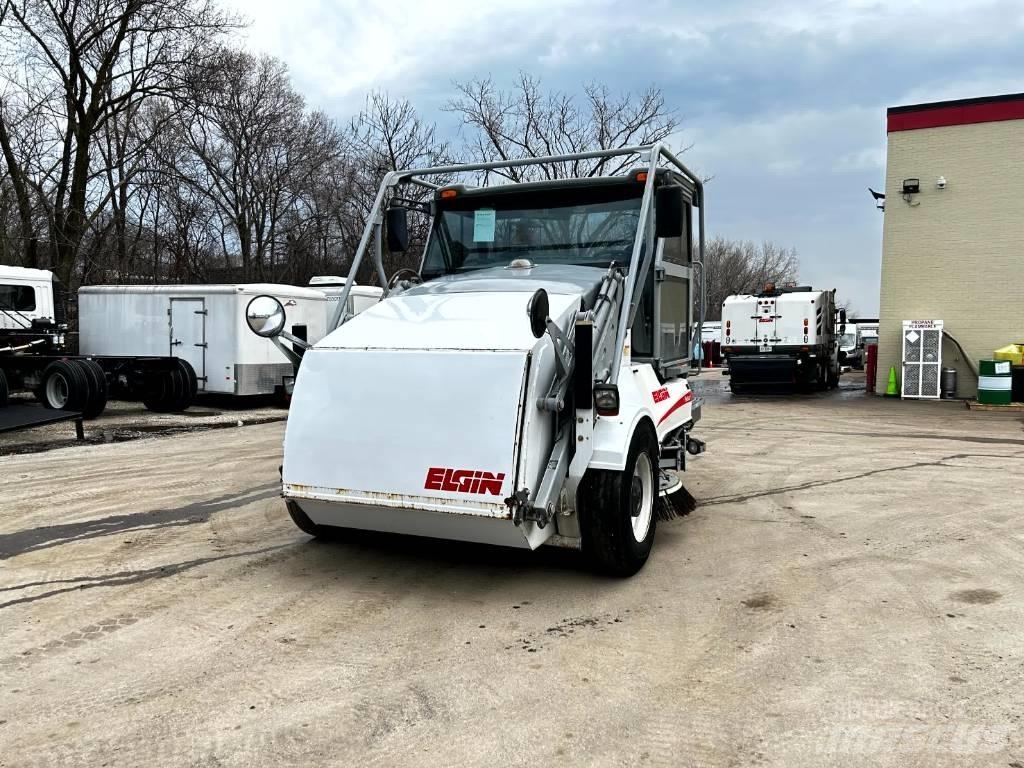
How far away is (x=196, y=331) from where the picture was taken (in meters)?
16.6

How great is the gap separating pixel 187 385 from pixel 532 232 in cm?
1176

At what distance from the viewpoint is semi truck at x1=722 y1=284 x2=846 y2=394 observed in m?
20.7

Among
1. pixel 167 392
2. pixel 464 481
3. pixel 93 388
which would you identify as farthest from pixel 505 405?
pixel 167 392

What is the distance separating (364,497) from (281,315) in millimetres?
1432

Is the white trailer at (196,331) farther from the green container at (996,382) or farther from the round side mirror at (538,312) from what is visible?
the green container at (996,382)

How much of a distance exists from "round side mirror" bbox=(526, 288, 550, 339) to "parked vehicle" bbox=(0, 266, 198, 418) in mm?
11982

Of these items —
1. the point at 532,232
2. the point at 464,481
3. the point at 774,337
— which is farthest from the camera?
the point at 774,337

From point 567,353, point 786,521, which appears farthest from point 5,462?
point 786,521

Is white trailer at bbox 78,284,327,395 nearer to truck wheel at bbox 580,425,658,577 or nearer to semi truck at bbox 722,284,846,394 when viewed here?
semi truck at bbox 722,284,846,394

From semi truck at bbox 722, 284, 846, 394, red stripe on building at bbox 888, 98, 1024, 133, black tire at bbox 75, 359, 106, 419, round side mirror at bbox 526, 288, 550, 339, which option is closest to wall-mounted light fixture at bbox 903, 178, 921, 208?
red stripe on building at bbox 888, 98, 1024, 133

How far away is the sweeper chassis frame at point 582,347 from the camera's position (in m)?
4.67

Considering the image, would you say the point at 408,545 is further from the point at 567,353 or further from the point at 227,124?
the point at 227,124

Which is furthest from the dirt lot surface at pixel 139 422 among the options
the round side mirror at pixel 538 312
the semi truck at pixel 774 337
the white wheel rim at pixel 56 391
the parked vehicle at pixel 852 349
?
the parked vehicle at pixel 852 349

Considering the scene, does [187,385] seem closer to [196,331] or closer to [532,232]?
[196,331]
